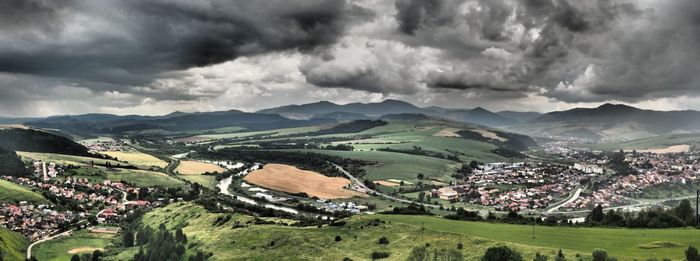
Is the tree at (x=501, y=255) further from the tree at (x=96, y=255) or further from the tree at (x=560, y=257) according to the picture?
the tree at (x=96, y=255)

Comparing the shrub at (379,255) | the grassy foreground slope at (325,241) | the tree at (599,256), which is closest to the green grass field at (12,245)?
the grassy foreground slope at (325,241)

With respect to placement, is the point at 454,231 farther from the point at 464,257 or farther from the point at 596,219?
the point at 596,219

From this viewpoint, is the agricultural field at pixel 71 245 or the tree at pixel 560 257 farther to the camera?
the agricultural field at pixel 71 245

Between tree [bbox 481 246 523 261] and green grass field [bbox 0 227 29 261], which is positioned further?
green grass field [bbox 0 227 29 261]

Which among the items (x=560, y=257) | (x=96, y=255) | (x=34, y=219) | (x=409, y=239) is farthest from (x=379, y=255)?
(x=34, y=219)

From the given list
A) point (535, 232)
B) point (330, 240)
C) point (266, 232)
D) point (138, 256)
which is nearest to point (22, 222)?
point (138, 256)

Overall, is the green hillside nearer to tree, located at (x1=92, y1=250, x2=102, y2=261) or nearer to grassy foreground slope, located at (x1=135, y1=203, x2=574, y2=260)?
grassy foreground slope, located at (x1=135, y1=203, x2=574, y2=260)

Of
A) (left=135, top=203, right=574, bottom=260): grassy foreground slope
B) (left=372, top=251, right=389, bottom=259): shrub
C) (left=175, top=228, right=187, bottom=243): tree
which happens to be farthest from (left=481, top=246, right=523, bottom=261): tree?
(left=175, top=228, right=187, bottom=243): tree
